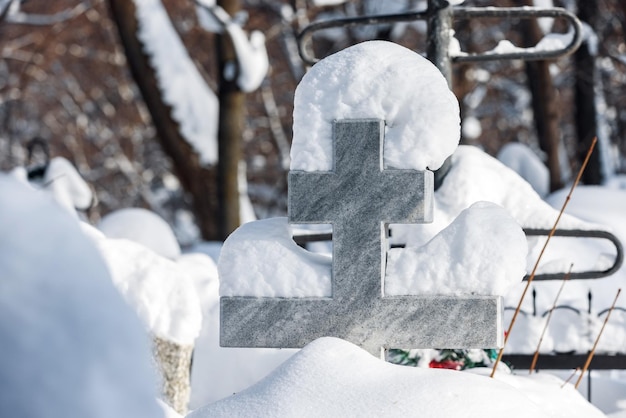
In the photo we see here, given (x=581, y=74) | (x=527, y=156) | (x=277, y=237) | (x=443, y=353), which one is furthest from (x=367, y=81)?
(x=581, y=74)

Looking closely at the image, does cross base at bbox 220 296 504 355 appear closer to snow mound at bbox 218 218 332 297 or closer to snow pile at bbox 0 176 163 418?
snow mound at bbox 218 218 332 297

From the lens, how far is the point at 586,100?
13.7 meters

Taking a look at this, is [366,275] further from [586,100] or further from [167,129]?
[586,100]

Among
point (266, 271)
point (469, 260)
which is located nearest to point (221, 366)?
point (266, 271)

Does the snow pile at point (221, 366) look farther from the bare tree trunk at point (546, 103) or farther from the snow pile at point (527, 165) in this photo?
the bare tree trunk at point (546, 103)

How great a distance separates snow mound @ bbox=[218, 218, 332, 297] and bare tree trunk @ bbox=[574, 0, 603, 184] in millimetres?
10496

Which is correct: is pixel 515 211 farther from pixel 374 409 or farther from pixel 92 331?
pixel 92 331

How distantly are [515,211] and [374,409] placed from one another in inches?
79.6

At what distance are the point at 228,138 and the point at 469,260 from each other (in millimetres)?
7919

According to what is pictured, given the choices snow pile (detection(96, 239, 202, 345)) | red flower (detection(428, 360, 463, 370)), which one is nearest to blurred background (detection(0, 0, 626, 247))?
snow pile (detection(96, 239, 202, 345))

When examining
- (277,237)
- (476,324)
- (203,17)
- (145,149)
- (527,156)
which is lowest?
(145,149)

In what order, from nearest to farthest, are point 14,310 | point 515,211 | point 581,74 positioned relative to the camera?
point 14,310
point 515,211
point 581,74

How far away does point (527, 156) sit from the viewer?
36.8 ft

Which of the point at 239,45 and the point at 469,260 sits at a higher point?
the point at 469,260
